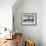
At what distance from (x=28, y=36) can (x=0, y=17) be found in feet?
5.70

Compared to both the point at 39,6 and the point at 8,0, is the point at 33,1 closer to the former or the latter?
the point at 39,6

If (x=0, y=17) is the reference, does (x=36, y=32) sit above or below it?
below

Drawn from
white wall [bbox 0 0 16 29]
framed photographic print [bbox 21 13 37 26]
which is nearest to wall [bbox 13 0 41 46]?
framed photographic print [bbox 21 13 37 26]

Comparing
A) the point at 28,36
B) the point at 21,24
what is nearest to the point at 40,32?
the point at 28,36

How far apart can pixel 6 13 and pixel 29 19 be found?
1.36 meters

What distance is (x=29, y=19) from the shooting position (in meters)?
5.36

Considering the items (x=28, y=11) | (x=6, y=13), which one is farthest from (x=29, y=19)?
(x=6, y=13)

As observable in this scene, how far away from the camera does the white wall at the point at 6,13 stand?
4.35 m

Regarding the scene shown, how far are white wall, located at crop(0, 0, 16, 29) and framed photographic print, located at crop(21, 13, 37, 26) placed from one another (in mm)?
1086

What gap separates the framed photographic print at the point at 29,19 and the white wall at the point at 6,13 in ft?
3.56

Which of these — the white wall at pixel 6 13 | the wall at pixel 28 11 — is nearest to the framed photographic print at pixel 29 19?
the wall at pixel 28 11

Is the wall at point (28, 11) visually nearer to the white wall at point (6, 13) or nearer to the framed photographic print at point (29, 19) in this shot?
the framed photographic print at point (29, 19)

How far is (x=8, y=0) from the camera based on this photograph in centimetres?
439

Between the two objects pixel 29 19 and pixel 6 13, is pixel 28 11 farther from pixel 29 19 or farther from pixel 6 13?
pixel 6 13
